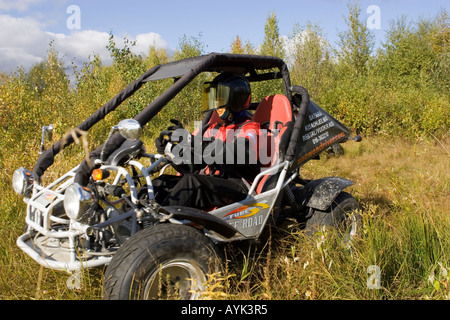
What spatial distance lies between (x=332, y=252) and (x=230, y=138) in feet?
4.85

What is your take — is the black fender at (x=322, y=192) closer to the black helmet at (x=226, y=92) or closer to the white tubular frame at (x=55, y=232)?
the black helmet at (x=226, y=92)

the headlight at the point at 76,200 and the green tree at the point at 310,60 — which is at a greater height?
the green tree at the point at 310,60

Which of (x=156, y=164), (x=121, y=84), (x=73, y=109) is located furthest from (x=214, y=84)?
(x=121, y=84)

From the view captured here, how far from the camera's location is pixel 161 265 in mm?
2471

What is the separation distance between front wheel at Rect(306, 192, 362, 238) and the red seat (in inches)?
31.1

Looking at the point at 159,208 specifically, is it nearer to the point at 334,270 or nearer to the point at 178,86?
the point at 178,86

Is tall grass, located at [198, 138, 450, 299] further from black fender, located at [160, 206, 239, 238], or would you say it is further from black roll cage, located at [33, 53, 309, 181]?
black roll cage, located at [33, 53, 309, 181]

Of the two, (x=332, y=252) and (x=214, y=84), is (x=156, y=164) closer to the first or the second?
(x=214, y=84)

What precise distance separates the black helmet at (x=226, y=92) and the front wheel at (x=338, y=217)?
1435mm

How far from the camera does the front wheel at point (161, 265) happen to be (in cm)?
238

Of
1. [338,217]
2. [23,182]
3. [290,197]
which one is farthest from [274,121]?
[23,182]

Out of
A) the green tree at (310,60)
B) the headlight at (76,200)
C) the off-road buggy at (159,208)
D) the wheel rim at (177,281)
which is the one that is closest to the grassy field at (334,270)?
the wheel rim at (177,281)

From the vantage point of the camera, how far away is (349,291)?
9.27ft

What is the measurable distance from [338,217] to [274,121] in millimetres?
1232
